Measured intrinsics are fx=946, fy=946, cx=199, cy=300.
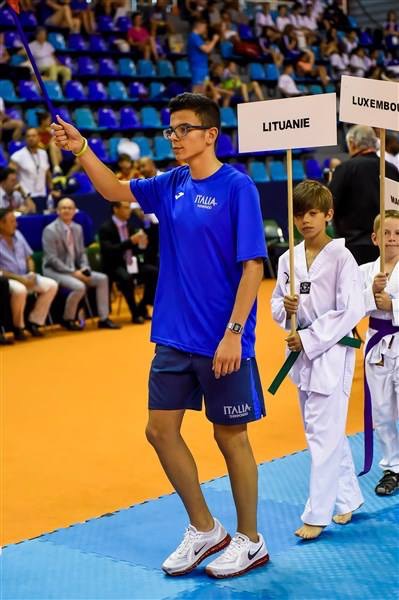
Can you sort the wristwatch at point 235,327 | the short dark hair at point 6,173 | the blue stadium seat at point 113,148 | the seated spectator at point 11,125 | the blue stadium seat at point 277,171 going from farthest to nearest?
the blue stadium seat at point 277,171 < the blue stadium seat at point 113,148 < the seated spectator at point 11,125 < the short dark hair at point 6,173 < the wristwatch at point 235,327

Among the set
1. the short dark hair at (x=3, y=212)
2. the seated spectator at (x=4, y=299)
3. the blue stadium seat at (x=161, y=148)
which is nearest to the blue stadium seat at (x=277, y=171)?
the blue stadium seat at (x=161, y=148)

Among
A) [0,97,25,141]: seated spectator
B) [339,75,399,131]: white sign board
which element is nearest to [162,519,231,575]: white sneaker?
[339,75,399,131]: white sign board

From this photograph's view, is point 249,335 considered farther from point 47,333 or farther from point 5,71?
point 5,71

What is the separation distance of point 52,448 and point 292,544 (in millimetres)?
2330

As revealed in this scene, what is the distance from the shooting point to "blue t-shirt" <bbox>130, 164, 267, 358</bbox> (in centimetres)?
367

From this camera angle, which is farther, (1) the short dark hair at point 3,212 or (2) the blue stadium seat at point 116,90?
(2) the blue stadium seat at point 116,90

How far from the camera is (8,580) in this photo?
12.7 ft

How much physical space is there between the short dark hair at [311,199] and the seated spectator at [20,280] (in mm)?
5938

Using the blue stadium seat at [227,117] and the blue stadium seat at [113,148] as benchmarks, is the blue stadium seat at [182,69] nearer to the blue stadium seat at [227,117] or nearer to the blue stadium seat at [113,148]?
the blue stadium seat at [227,117]

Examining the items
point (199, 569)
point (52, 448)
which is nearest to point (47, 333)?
point (52, 448)

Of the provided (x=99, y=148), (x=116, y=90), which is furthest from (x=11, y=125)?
(x=116, y=90)

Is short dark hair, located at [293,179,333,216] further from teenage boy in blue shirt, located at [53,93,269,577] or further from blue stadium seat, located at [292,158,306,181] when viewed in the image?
blue stadium seat, located at [292,158,306,181]

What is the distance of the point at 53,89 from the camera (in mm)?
14656

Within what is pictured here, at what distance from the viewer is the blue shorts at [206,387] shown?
374 cm
